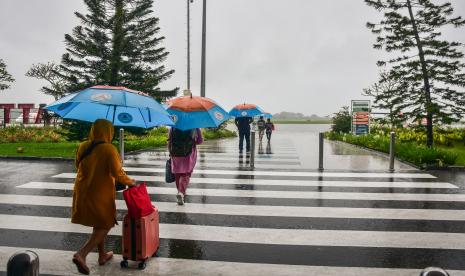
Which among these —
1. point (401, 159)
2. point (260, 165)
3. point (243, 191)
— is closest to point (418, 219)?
point (243, 191)

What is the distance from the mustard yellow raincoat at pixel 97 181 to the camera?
4.29m

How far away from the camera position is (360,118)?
1061 inches

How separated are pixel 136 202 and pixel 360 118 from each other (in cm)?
2441

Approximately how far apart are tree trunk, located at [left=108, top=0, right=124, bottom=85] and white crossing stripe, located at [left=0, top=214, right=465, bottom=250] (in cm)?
1433

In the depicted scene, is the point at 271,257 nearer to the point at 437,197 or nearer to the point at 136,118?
the point at 136,118

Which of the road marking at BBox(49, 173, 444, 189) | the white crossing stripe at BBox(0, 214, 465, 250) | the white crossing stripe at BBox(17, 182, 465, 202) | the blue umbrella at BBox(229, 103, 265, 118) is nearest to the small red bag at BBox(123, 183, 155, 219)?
the white crossing stripe at BBox(0, 214, 465, 250)

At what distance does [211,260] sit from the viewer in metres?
4.81

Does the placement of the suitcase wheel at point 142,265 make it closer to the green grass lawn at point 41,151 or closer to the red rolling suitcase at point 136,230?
the red rolling suitcase at point 136,230

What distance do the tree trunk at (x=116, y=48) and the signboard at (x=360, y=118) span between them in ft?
50.1

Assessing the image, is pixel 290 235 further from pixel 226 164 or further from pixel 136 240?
pixel 226 164

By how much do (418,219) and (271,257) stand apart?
305 centimetres

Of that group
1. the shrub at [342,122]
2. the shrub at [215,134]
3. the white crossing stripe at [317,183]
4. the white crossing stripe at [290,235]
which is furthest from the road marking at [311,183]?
the shrub at [342,122]

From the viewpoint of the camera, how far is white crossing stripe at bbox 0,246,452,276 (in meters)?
4.41

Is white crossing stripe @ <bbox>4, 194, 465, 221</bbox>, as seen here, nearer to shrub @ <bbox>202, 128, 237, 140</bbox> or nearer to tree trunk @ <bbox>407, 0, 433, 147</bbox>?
tree trunk @ <bbox>407, 0, 433, 147</bbox>
